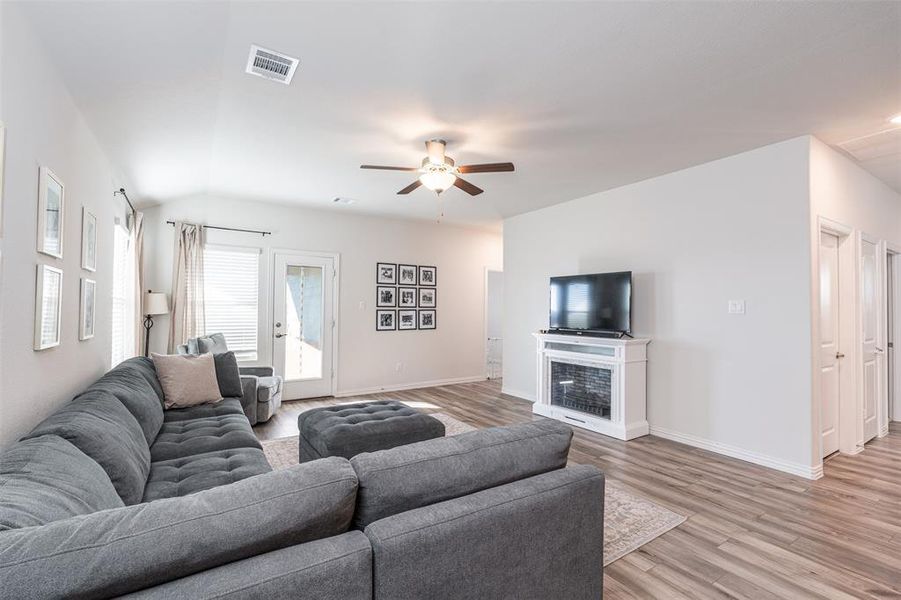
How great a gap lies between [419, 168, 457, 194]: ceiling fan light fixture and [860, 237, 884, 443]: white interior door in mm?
3874

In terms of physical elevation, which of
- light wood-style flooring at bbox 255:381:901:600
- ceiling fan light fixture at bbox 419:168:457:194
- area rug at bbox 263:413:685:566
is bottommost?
light wood-style flooring at bbox 255:381:901:600

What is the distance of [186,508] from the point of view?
981 mm

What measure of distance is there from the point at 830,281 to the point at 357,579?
14.8 ft

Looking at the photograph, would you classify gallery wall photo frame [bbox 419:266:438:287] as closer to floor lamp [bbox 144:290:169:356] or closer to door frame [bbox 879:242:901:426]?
floor lamp [bbox 144:290:169:356]

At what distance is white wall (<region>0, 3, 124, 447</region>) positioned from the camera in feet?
5.46

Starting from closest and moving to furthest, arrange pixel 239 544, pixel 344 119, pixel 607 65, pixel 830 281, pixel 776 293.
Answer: pixel 239 544 → pixel 607 65 → pixel 344 119 → pixel 776 293 → pixel 830 281

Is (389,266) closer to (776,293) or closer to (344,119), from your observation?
(344,119)

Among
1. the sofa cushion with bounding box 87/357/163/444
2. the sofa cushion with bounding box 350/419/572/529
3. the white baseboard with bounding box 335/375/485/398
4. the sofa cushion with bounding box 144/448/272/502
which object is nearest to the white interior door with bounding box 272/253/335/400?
the white baseboard with bounding box 335/375/485/398

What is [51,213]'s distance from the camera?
6.98 ft

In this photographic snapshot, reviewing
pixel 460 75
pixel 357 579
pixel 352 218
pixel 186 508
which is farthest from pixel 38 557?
pixel 352 218

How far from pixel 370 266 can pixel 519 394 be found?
2.87 metres

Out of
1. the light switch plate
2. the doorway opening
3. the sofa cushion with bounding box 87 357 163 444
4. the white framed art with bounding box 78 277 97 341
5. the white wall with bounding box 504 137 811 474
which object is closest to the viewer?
the sofa cushion with bounding box 87 357 163 444

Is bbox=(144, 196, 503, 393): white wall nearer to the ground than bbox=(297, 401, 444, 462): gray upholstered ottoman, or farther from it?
farther from it

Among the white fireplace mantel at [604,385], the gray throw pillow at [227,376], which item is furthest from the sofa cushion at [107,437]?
the white fireplace mantel at [604,385]
